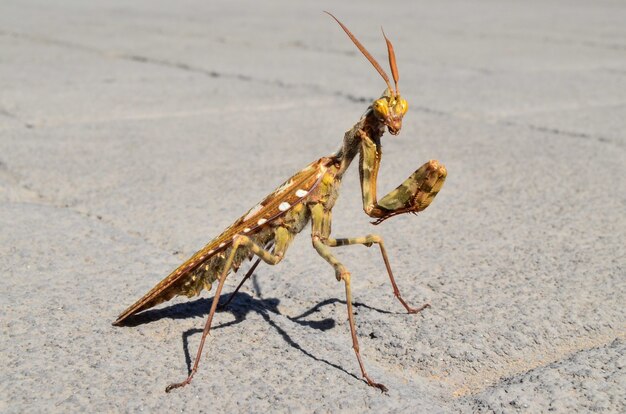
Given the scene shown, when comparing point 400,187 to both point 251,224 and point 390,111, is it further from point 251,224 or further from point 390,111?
point 251,224

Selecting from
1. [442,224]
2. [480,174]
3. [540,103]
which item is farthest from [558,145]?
[442,224]

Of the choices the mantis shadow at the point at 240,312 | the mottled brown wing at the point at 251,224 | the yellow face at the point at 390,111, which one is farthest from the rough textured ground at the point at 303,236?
the yellow face at the point at 390,111

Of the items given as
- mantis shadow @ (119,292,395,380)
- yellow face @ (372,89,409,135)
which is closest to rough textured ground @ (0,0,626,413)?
mantis shadow @ (119,292,395,380)

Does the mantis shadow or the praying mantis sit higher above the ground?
the praying mantis

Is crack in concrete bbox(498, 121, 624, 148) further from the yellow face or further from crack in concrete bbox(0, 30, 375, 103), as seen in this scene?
the yellow face

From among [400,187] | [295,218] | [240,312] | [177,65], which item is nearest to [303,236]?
[240,312]

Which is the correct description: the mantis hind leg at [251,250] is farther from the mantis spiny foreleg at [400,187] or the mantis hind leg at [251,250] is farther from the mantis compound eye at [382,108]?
the mantis compound eye at [382,108]

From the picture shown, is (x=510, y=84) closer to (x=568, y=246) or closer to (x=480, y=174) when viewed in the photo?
(x=480, y=174)
